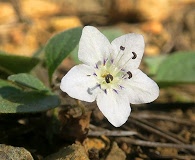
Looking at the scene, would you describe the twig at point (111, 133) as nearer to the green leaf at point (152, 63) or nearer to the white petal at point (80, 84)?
the white petal at point (80, 84)

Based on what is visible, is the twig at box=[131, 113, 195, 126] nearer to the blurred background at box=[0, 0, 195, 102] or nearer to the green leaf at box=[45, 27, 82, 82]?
the green leaf at box=[45, 27, 82, 82]

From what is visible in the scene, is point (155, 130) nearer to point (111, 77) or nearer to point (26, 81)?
point (111, 77)

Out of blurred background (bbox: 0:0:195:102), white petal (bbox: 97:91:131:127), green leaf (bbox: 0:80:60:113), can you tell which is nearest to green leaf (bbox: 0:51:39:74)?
green leaf (bbox: 0:80:60:113)

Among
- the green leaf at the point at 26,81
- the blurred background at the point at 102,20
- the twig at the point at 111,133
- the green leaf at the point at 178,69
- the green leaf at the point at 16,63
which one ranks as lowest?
the blurred background at the point at 102,20

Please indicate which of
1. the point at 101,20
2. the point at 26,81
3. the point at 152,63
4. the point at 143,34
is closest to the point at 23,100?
the point at 26,81

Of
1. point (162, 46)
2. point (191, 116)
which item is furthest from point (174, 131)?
point (162, 46)

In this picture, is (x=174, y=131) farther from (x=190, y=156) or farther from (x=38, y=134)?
(x=38, y=134)

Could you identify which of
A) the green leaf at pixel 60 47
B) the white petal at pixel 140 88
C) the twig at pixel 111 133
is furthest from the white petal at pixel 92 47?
the twig at pixel 111 133

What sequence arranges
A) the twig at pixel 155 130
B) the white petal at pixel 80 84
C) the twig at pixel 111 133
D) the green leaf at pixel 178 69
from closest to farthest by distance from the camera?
the white petal at pixel 80 84 < the twig at pixel 111 133 < the twig at pixel 155 130 < the green leaf at pixel 178 69
